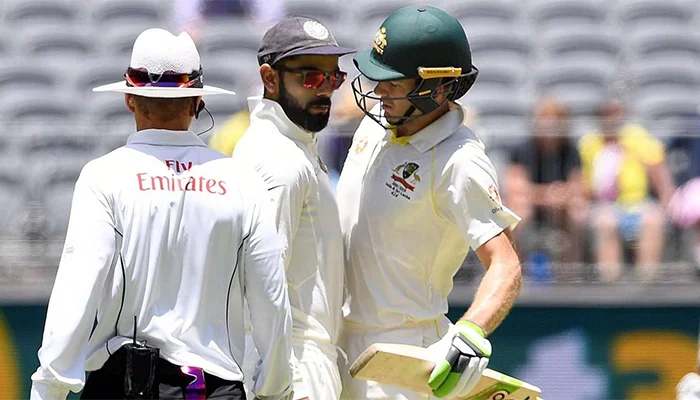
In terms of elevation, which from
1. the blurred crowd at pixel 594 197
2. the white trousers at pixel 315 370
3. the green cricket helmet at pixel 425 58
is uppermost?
the green cricket helmet at pixel 425 58

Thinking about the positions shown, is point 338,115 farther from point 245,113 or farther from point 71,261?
point 71,261

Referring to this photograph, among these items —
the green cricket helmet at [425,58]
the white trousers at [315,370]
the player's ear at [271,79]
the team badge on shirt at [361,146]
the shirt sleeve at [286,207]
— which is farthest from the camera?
the team badge on shirt at [361,146]

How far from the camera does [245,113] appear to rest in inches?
326

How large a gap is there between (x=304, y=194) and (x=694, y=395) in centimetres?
192

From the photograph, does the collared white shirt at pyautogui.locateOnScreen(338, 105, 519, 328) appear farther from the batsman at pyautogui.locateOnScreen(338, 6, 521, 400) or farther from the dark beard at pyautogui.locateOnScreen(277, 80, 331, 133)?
the dark beard at pyautogui.locateOnScreen(277, 80, 331, 133)

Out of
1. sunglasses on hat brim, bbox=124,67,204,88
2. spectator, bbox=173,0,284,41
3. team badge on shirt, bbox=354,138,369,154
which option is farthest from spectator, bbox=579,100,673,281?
sunglasses on hat brim, bbox=124,67,204,88

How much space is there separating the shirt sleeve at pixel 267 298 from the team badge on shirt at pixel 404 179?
694mm

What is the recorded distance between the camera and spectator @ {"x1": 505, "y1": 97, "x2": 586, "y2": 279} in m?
7.94

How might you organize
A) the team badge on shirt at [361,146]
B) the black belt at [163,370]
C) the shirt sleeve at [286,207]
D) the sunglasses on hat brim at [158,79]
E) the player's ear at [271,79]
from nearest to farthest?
1. the black belt at [163,370]
2. the sunglasses on hat brim at [158,79]
3. the shirt sleeve at [286,207]
4. the player's ear at [271,79]
5. the team badge on shirt at [361,146]

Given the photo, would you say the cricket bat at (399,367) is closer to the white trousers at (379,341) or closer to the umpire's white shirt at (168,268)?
the umpire's white shirt at (168,268)

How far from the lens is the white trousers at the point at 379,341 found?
14.8 ft

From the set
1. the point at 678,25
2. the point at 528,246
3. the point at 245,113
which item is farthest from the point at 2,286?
the point at 678,25

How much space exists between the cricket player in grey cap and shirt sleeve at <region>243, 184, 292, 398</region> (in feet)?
0.90

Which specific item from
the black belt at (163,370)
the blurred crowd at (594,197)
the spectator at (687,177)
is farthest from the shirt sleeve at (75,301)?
the spectator at (687,177)
